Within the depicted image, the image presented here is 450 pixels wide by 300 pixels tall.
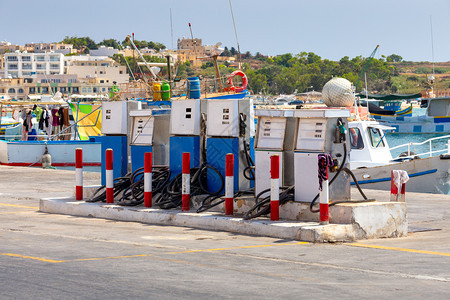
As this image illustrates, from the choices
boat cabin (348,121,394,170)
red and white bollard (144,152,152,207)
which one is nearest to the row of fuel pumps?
red and white bollard (144,152,152,207)

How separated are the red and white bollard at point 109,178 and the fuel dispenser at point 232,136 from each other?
196 centimetres

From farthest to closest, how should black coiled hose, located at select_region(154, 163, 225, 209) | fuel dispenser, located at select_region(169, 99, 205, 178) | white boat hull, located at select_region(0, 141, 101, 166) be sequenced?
1. white boat hull, located at select_region(0, 141, 101, 166)
2. fuel dispenser, located at select_region(169, 99, 205, 178)
3. black coiled hose, located at select_region(154, 163, 225, 209)

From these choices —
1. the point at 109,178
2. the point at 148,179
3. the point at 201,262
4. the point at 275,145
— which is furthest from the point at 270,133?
the point at 201,262

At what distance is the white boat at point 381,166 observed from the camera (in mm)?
24141

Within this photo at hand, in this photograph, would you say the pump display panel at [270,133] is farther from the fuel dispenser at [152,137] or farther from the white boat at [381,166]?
the white boat at [381,166]

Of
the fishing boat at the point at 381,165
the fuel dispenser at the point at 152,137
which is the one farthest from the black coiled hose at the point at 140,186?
the fishing boat at the point at 381,165

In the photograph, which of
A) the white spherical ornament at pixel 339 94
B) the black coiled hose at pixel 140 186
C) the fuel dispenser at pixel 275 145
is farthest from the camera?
the white spherical ornament at pixel 339 94

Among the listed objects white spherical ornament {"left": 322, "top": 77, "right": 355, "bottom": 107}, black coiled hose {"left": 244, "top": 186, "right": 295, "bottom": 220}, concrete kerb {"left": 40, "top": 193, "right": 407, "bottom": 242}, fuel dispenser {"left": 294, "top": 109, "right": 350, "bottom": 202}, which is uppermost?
white spherical ornament {"left": 322, "top": 77, "right": 355, "bottom": 107}

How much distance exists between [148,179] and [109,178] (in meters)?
1.02

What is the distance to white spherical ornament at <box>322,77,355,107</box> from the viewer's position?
28844mm

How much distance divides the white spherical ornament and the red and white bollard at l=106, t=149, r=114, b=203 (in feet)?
53.2

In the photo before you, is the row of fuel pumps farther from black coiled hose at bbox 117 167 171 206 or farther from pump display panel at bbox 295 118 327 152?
black coiled hose at bbox 117 167 171 206

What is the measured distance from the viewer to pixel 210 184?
43.2 ft

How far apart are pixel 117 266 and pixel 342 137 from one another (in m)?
4.41
